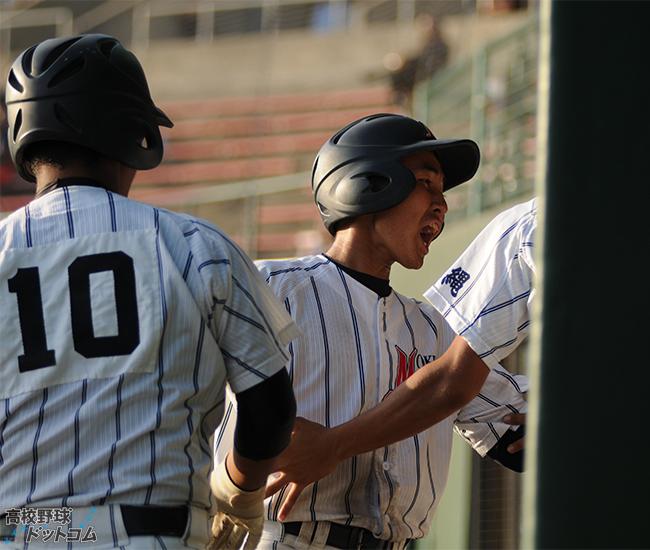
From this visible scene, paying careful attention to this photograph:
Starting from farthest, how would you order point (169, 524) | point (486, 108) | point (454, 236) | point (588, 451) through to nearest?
1. point (486, 108)
2. point (454, 236)
3. point (169, 524)
4. point (588, 451)

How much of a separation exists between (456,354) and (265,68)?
55.6ft

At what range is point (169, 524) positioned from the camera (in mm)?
2770

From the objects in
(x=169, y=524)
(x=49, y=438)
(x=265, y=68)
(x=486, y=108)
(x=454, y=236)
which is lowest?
(x=169, y=524)

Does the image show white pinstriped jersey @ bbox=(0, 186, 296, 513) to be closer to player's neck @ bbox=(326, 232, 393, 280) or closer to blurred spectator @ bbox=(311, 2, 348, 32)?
player's neck @ bbox=(326, 232, 393, 280)

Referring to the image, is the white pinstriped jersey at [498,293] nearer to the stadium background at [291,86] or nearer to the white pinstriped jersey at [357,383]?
the white pinstriped jersey at [357,383]

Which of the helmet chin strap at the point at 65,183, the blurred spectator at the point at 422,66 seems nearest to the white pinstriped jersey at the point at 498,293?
the helmet chin strap at the point at 65,183

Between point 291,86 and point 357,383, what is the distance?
16054 mm

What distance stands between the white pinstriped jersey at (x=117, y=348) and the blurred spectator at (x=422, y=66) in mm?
11985

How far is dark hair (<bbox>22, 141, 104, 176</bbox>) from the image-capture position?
308 centimetres

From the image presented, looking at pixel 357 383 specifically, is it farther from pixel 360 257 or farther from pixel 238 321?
pixel 238 321

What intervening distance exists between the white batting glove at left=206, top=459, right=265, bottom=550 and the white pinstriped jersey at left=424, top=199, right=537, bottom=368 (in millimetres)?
1015

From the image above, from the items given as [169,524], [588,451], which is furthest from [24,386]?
[588,451]

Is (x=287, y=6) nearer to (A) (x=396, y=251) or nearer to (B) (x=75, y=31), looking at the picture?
(B) (x=75, y=31)

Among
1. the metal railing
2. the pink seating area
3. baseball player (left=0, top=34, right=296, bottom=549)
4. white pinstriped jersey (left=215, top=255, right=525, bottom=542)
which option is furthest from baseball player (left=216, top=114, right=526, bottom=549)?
the pink seating area
